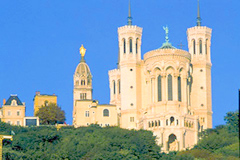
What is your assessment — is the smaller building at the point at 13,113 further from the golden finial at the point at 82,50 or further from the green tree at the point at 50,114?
the golden finial at the point at 82,50

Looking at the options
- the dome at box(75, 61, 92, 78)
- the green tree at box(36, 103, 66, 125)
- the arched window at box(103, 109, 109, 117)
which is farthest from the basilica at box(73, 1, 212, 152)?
the dome at box(75, 61, 92, 78)

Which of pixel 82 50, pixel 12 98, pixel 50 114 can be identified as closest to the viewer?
pixel 50 114

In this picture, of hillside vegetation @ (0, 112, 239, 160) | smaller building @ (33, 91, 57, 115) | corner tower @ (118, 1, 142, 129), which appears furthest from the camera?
smaller building @ (33, 91, 57, 115)

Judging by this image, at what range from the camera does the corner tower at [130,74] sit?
137 metres

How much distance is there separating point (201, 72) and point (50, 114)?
92.7 feet

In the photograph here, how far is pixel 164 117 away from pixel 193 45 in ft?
62.9

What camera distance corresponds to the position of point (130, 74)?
137875 millimetres

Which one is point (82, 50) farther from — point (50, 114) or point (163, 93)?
point (163, 93)

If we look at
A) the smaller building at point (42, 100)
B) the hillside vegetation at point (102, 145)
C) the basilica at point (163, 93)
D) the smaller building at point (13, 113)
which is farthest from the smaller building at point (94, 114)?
the hillside vegetation at point (102, 145)

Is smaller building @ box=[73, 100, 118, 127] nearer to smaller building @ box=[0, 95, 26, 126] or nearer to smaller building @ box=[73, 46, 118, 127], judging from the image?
smaller building @ box=[73, 46, 118, 127]

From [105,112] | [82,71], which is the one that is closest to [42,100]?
[105,112]

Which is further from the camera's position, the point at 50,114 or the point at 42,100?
the point at 42,100

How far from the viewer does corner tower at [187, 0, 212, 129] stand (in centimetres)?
13825

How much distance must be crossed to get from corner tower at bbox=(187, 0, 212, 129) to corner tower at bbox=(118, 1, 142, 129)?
9721 millimetres
